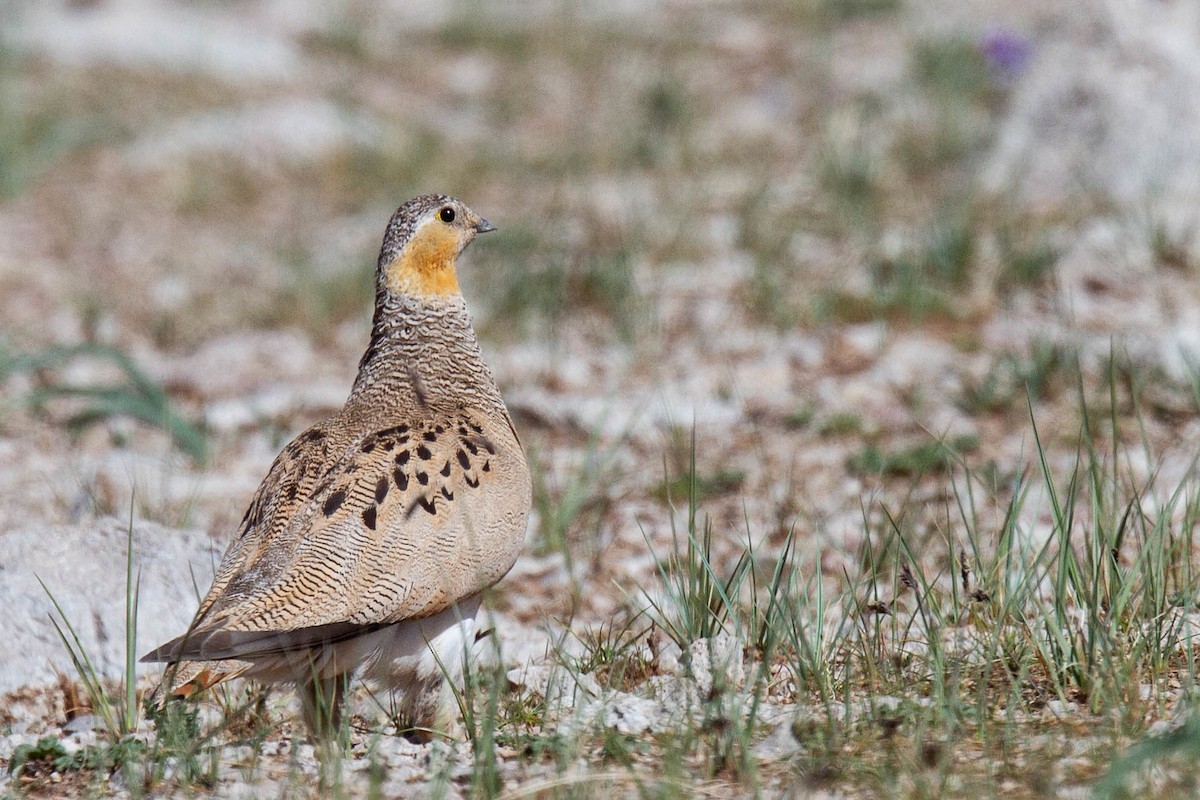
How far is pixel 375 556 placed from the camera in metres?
3.74

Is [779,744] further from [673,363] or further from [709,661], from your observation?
[673,363]

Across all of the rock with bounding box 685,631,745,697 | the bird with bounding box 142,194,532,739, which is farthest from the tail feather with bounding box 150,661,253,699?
the rock with bounding box 685,631,745,697

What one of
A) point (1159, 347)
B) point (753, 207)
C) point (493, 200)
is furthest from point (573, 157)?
point (1159, 347)

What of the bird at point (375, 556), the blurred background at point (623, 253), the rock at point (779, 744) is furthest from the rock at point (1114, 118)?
the rock at point (779, 744)

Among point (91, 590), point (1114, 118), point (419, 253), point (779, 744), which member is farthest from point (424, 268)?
point (1114, 118)

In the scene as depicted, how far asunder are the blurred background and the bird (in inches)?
27.1

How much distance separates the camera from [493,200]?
9.88 m

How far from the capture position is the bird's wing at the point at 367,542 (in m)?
3.58

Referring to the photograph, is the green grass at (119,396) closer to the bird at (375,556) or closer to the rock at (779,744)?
the bird at (375,556)

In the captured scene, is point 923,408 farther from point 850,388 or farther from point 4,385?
point 4,385

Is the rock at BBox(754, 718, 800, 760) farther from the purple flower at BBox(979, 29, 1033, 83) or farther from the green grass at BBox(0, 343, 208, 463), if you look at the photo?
the purple flower at BBox(979, 29, 1033, 83)

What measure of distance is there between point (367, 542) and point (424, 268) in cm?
124

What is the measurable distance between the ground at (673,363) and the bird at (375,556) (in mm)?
153

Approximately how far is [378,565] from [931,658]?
137 centimetres
